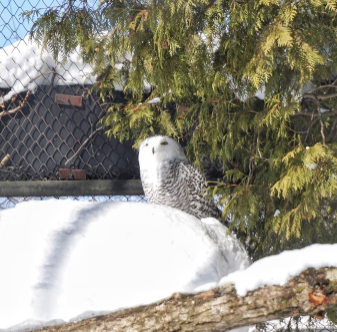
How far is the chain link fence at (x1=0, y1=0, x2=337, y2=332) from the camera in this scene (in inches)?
118

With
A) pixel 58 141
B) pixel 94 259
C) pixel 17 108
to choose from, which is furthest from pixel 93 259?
pixel 17 108

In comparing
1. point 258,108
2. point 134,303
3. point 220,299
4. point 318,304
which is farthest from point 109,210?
point 258,108

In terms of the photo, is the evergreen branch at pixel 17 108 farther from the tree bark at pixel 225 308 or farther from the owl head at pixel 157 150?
the tree bark at pixel 225 308

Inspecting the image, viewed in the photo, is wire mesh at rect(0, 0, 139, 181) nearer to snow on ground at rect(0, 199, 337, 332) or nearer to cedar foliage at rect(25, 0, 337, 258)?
cedar foliage at rect(25, 0, 337, 258)

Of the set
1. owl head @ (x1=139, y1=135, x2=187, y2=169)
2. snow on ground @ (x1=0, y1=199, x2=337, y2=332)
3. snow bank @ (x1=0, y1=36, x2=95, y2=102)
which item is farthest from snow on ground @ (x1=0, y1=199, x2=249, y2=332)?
snow bank @ (x1=0, y1=36, x2=95, y2=102)

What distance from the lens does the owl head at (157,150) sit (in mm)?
2586

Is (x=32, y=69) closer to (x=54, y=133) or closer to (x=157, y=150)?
(x=54, y=133)

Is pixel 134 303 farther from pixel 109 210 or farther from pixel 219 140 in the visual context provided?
pixel 219 140

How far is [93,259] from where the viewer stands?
1.65 m

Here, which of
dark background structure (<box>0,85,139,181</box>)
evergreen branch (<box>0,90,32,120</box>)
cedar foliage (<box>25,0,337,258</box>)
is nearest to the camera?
cedar foliage (<box>25,0,337,258</box>)

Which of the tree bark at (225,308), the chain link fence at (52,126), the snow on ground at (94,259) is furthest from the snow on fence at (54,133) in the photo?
the tree bark at (225,308)

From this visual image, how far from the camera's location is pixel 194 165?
8.79 ft

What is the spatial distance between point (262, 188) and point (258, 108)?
41 cm

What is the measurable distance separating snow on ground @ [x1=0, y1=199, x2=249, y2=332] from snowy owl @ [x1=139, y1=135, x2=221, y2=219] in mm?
651
